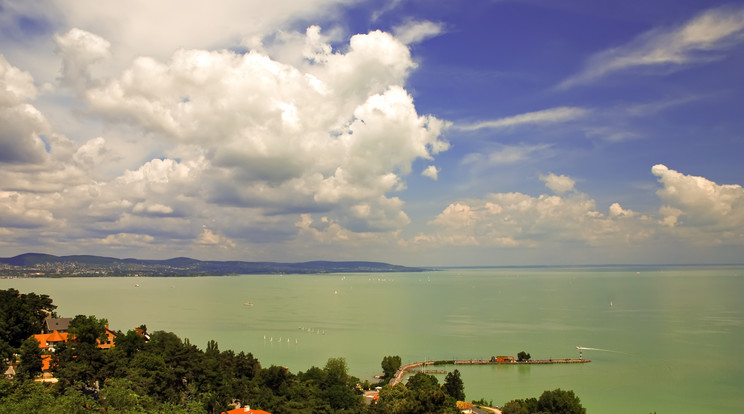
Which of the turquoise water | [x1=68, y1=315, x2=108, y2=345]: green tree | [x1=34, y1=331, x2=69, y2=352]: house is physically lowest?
the turquoise water

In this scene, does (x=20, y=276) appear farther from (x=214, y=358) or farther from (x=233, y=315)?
(x=214, y=358)

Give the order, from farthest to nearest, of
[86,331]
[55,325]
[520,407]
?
[55,325] < [86,331] < [520,407]

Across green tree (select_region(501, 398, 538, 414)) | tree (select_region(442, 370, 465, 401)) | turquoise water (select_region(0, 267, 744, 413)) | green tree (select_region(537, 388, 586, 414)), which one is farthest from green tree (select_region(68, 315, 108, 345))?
green tree (select_region(537, 388, 586, 414))

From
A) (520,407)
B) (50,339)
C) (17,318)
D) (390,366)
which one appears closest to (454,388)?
(520,407)

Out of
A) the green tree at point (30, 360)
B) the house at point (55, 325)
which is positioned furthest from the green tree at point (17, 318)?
the green tree at point (30, 360)

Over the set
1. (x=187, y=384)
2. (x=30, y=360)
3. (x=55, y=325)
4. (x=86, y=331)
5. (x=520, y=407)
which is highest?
(x=86, y=331)

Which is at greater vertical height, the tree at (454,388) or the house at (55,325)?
the house at (55,325)

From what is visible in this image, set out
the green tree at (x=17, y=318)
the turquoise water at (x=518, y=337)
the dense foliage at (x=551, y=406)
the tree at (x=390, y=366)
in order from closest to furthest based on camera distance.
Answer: the dense foliage at (x=551, y=406) < the green tree at (x=17, y=318) < the turquoise water at (x=518, y=337) < the tree at (x=390, y=366)

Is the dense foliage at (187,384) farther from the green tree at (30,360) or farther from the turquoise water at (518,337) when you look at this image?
the turquoise water at (518,337)

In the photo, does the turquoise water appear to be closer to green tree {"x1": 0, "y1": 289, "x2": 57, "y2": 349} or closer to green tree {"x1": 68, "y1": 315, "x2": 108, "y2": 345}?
green tree {"x1": 68, "y1": 315, "x2": 108, "y2": 345}

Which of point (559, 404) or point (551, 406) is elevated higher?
point (559, 404)

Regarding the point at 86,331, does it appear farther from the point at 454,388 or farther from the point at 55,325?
the point at 454,388
